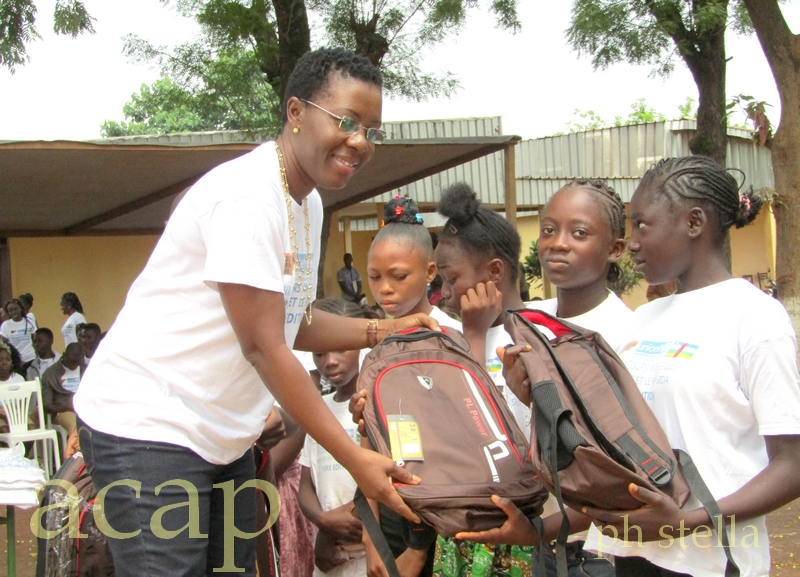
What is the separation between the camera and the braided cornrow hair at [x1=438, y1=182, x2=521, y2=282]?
2.92 m

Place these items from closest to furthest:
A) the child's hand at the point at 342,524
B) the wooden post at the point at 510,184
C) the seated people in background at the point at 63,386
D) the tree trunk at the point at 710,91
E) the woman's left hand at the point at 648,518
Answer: the woman's left hand at the point at 648,518, the child's hand at the point at 342,524, the wooden post at the point at 510,184, the seated people in background at the point at 63,386, the tree trunk at the point at 710,91

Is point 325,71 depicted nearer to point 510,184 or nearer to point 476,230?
point 476,230

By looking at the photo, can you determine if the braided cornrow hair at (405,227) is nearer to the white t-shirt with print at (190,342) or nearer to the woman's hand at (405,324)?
the woman's hand at (405,324)

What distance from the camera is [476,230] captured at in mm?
2943

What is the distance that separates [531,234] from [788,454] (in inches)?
714

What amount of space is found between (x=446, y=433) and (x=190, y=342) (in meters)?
0.67

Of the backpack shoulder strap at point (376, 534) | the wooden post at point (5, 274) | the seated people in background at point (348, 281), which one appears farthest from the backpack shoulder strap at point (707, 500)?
the wooden post at point (5, 274)

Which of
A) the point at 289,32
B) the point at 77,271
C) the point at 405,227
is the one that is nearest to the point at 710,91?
the point at 289,32

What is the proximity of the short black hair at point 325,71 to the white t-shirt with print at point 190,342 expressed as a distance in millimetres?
224

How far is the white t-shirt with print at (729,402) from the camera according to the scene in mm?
1749

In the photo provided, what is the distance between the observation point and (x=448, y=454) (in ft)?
6.10

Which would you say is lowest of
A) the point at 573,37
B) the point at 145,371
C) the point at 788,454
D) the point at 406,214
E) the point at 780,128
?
the point at 788,454

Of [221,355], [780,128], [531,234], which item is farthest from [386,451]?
[531,234]

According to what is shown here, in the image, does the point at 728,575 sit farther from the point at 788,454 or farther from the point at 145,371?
the point at 145,371
